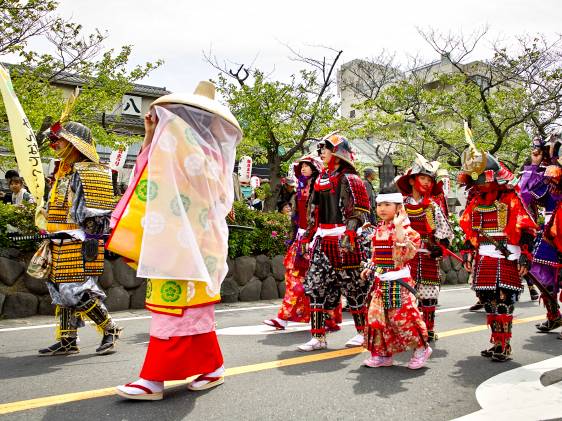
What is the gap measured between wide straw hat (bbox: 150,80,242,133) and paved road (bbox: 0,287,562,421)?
2.06 meters

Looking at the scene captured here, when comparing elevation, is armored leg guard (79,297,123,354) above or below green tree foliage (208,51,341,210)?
below

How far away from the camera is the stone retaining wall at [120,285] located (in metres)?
7.21

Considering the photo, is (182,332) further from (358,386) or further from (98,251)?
(98,251)

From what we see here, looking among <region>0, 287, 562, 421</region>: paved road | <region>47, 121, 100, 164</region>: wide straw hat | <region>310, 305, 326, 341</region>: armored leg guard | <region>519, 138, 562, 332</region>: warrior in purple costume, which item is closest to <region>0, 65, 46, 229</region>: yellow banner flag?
<region>47, 121, 100, 164</region>: wide straw hat

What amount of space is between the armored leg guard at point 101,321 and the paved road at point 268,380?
152 millimetres

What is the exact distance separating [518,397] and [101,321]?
3761 mm

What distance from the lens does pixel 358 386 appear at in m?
4.27

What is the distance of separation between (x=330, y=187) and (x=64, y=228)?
2.73 meters

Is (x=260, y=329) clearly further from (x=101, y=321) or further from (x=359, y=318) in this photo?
(x=101, y=321)

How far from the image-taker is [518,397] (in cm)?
405

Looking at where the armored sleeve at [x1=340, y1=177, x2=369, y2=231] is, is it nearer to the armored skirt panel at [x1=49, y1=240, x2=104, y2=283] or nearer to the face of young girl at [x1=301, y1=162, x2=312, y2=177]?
the face of young girl at [x1=301, y1=162, x2=312, y2=177]

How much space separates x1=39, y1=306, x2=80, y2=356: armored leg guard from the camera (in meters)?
5.22

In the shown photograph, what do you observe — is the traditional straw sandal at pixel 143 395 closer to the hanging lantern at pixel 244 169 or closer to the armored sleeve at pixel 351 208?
the armored sleeve at pixel 351 208

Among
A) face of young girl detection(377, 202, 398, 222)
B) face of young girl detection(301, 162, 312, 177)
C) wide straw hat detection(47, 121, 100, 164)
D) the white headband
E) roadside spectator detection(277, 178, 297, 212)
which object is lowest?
face of young girl detection(377, 202, 398, 222)
